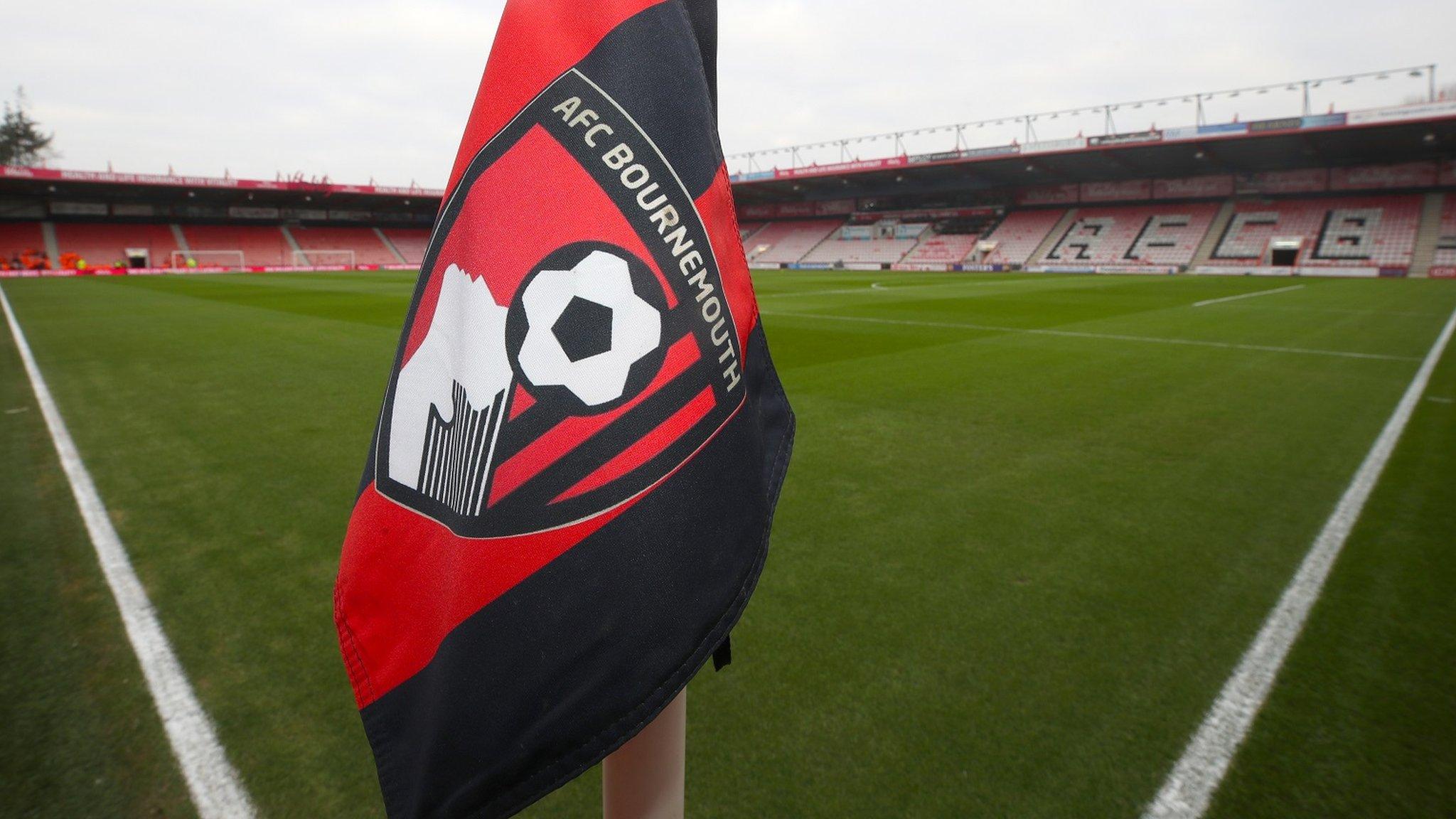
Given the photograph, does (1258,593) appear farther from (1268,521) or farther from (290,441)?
(290,441)

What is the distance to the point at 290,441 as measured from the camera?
482 cm

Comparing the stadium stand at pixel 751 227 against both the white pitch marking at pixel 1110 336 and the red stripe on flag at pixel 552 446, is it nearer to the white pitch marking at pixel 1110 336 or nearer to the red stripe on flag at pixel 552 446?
the white pitch marking at pixel 1110 336

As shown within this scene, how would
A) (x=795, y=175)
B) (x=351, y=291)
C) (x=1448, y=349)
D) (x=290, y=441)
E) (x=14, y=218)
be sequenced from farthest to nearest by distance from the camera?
(x=795, y=175)
(x=14, y=218)
(x=351, y=291)
(x=1448, y=349)
(x=290, y=441)

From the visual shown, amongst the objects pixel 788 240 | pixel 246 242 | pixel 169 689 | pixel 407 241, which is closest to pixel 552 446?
pixel 169 689

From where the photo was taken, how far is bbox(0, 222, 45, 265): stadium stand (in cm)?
3703

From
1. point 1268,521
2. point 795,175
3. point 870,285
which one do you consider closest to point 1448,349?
point 1268,521

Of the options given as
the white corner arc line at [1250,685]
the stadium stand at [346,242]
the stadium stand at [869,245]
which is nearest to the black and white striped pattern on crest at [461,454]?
the white corner arc line at [1250,685]

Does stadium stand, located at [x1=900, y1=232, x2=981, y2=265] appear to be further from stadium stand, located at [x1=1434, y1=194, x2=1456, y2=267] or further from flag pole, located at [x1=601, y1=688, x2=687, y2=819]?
flag pole, located at [x1=601, y1=688, x2=687, y2=819]

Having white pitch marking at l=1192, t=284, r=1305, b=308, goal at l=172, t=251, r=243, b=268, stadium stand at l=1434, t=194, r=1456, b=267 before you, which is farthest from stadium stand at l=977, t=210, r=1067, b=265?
goal at l=172, t=251, r=243, b=268

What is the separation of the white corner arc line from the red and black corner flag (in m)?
1.61

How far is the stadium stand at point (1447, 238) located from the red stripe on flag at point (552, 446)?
39302mm

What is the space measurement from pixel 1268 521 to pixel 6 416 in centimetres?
853

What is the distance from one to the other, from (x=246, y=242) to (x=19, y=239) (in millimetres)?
9900

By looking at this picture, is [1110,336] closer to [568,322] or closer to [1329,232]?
[568,322]
